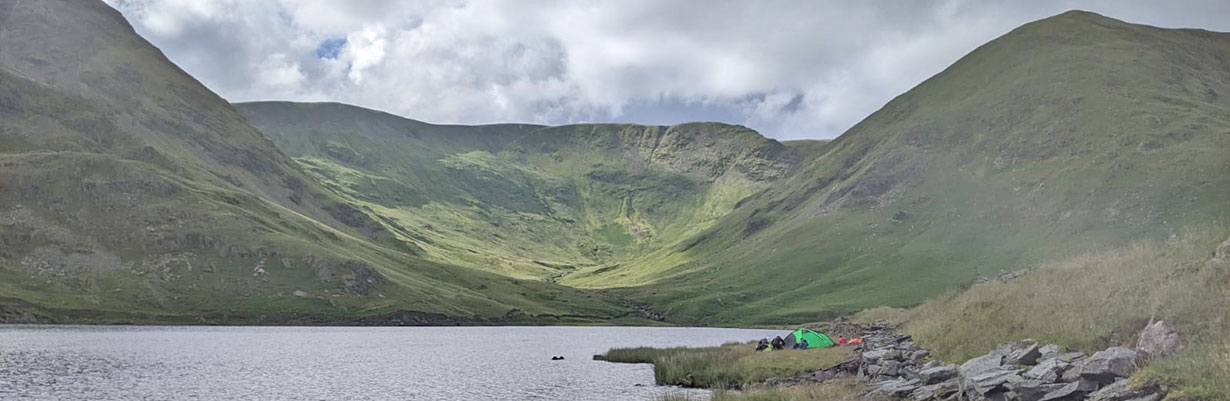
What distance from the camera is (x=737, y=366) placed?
199 feet

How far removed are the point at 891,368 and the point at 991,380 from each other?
15058 millimetres

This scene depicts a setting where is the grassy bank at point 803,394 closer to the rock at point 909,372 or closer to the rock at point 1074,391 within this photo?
the rock at point 909,372

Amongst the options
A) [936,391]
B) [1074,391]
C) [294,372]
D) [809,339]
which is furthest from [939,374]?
[294,372]

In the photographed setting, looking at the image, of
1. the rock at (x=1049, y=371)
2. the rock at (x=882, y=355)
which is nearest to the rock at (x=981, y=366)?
the rock at (x=1049, y=371)

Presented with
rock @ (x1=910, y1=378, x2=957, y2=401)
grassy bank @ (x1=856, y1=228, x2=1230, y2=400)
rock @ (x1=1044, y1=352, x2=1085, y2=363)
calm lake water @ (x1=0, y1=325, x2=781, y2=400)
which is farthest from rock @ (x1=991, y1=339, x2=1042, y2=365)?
calm lake water @ (x1=0, y1=325, x2=781, y2=400)

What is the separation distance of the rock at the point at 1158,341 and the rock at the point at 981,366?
16.2 ft

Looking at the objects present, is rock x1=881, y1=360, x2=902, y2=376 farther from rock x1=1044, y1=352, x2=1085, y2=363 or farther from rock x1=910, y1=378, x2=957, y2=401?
rock x1=1044, y1=352, x2=1085, y2=363

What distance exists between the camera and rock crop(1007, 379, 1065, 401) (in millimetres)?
24562

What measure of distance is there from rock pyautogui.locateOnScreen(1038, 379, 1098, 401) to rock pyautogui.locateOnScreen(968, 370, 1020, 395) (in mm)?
2192

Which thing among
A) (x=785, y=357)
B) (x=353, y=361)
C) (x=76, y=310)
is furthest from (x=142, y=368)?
(x=76, y=310)

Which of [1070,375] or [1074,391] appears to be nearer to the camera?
[1074,391]

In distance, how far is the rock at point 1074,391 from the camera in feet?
77.0

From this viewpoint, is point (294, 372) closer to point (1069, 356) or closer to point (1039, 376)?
point (1039, 376)

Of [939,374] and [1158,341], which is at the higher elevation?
[1158,341]
